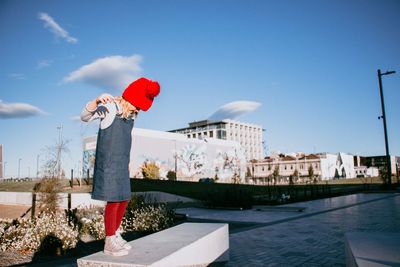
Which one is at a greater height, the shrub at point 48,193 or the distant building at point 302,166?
the distant building at point 302,166

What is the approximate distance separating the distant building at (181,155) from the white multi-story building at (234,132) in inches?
1663

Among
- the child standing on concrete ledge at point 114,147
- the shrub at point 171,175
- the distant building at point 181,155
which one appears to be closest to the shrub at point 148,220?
the child standing on concrete ledge at point 114,147

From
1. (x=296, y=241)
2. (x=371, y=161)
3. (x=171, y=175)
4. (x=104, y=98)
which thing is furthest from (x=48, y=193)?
(x=371, y=161)

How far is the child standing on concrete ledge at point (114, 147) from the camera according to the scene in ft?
12.8

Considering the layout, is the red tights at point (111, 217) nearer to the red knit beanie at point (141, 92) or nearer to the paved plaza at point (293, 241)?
the red knit beanie at point (141, 92)

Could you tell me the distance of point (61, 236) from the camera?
748 centimetres

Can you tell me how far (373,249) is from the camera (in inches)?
159

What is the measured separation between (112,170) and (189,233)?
6.81 ft

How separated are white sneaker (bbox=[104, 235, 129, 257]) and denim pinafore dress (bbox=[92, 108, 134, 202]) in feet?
1.71

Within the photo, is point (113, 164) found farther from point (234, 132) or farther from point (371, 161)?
point (371, 161)

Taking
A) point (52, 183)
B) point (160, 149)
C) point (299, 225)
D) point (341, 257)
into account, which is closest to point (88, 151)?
point (160, 149)

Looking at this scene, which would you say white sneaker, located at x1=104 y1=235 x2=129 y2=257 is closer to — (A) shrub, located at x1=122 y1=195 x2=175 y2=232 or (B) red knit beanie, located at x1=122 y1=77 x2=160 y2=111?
(B) red knit beanie, located at x1=122 y1=77 x2=160 y2=111

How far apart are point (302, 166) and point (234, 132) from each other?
42.2 meters

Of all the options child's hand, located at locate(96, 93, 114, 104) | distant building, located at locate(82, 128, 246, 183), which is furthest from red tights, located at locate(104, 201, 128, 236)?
distant building, located at locate(82, 128, 246, 183)
